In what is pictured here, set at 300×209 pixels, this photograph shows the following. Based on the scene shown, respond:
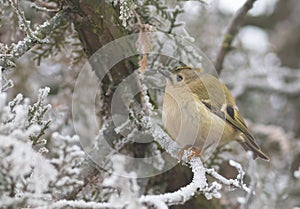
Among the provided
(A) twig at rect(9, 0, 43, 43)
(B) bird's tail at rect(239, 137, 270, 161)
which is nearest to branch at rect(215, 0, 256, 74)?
(B) bird's tail at rect(239, 137, 270, 161)

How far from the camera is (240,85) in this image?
3.34 metres

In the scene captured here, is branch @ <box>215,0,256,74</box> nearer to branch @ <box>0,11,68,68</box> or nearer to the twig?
branch @ <box>0,11,68,68</box>

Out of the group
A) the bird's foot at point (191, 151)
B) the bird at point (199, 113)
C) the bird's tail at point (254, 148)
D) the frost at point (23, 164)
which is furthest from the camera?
the bird's tail at point (254, 148)

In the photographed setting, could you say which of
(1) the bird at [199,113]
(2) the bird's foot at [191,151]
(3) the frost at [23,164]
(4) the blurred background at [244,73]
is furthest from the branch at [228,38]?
(3) the frost at [23,164]

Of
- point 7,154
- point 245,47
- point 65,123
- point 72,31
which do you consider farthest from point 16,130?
point 245,47

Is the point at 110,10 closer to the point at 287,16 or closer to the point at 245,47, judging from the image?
the point at 245,47

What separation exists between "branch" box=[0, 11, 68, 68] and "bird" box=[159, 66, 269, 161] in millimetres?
549

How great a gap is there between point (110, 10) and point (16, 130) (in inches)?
29.8

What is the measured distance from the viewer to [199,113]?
212cm

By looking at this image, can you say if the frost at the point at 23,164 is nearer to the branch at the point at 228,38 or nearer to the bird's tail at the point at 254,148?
the bird's tail at the point at 254,148

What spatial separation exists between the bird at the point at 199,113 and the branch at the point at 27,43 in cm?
55

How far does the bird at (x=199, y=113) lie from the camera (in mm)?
2086

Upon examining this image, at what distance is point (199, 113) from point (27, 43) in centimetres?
80

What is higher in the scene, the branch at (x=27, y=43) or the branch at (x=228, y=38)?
the branch at (x=228, y=38)
